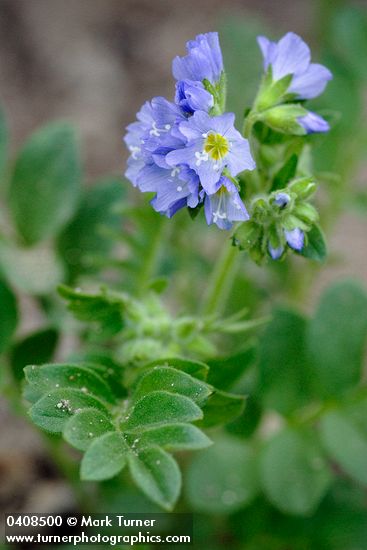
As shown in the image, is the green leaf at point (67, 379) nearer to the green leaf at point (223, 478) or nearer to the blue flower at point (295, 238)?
the blue flower at point (295, 238)

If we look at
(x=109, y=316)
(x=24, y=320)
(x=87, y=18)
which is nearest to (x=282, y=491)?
(x=109, y=316)

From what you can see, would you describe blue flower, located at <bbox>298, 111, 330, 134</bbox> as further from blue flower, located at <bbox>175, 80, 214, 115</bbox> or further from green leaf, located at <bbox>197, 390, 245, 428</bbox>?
green leaf, located at <bbox>197, 390, 245, 428</bbox>

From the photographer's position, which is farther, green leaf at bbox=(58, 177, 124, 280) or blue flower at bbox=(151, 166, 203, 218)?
green leaf at bbox=(58, 177, 124, 280)

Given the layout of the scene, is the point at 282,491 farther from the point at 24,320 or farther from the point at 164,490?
the point at 24,320

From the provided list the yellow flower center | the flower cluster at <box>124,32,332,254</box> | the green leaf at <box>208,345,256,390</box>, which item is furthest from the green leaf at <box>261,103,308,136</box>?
the green leaf at <box>208,345,256,390</box>

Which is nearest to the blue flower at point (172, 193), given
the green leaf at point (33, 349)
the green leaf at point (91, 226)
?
the green leaf at point (33, 349)

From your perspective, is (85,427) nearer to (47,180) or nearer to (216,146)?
(216,146)
